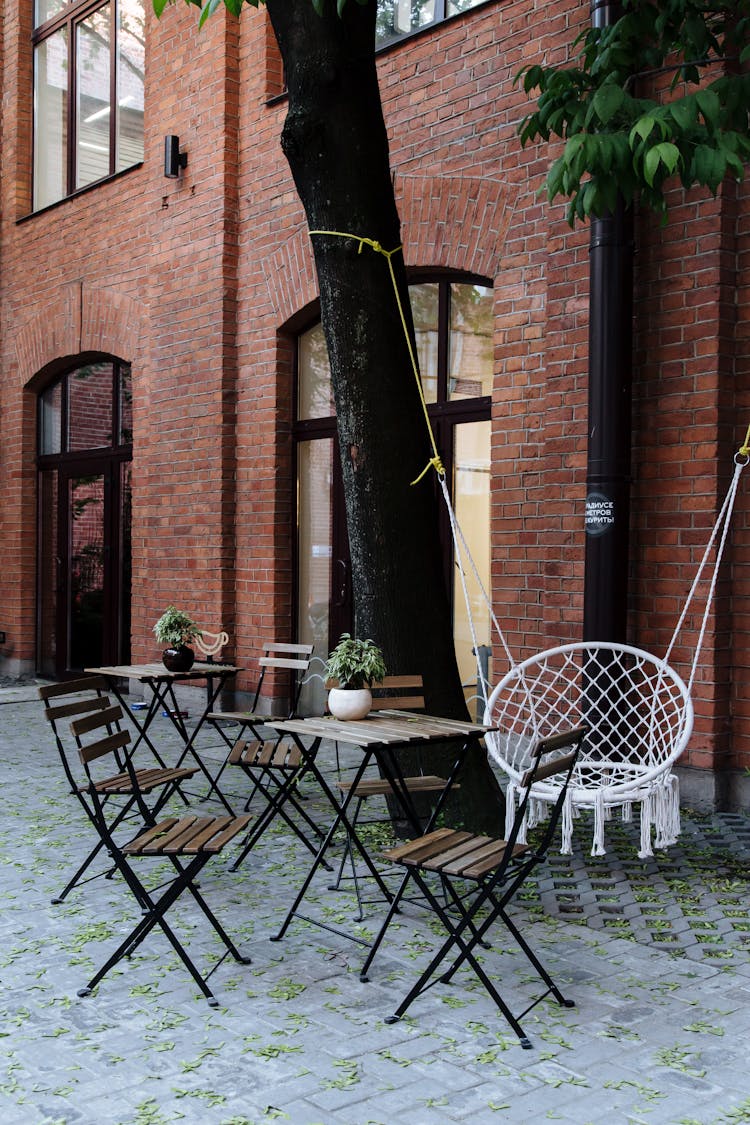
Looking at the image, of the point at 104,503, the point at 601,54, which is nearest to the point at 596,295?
the point at 601,54

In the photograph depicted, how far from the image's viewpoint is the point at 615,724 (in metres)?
5.59

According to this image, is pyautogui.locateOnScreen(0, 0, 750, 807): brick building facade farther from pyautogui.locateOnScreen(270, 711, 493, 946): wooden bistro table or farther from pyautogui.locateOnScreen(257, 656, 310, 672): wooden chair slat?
pyautogui.locateOnScreen(270, 711, 493, 946): wooden bistro table

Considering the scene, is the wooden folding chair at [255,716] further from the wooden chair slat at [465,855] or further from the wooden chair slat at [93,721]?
the wooden chair slat at [465,855]

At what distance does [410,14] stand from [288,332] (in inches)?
96.0

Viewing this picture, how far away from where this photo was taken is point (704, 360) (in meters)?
5.74

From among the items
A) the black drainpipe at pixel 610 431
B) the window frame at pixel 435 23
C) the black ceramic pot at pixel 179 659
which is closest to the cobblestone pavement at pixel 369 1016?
the black drainpipe at pixel 610 431

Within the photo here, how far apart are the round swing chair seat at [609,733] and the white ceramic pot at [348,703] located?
0.59 meters

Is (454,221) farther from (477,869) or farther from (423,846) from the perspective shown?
(477,869)

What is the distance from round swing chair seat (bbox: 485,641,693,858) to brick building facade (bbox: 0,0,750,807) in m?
0.31

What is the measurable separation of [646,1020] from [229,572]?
21.0 feet

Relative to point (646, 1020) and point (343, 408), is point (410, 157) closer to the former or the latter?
point (343, 408)

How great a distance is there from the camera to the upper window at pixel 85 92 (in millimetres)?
10672

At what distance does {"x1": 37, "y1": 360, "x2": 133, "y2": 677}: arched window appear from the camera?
11.0 m

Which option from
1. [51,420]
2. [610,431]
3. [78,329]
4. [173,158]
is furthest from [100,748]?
[51,420]
